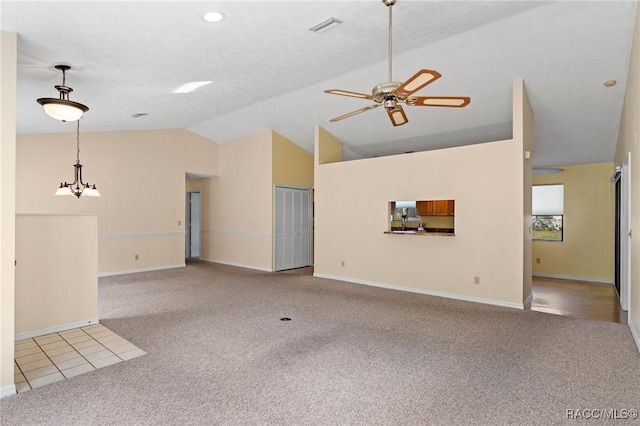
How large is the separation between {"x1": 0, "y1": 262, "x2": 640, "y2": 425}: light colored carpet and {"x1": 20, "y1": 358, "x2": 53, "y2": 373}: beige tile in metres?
0.49

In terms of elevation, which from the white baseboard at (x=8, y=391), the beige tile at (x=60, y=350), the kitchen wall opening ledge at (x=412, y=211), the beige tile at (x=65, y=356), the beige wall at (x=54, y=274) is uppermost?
the kitchen wall opening ledge at (x=412, y=211)

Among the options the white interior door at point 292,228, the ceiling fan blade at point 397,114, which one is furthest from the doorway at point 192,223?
the ceiling fan blade at point 397,114

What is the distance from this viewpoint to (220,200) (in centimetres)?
916

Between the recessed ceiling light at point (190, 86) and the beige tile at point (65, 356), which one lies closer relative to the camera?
the beige tile at point (65, 356)

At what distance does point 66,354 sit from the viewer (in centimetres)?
337

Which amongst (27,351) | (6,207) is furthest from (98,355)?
(6,207)

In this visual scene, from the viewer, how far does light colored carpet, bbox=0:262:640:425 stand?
2357 mm

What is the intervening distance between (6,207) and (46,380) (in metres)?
1.38

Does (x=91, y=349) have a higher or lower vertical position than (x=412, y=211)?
lower

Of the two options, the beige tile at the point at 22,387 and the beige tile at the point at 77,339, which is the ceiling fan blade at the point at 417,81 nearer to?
the beige tile at the point at 22,387

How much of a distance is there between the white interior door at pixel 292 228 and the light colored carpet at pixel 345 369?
10.1ft

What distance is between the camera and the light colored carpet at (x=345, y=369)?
2357mm

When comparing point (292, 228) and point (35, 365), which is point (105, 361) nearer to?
point (35, 365)

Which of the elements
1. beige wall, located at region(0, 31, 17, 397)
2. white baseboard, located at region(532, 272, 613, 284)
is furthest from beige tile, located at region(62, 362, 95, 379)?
white baseboard, located at region(532, 272, 613, 284)
